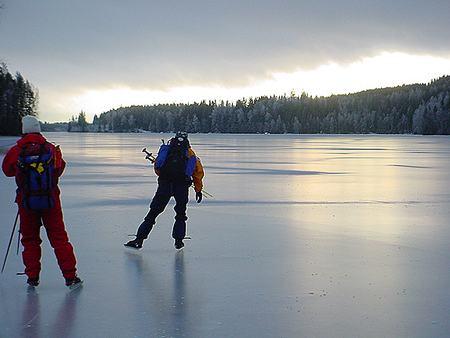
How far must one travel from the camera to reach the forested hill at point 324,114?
5531 inches

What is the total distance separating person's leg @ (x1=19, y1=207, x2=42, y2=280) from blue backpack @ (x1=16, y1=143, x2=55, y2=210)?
0.18 metres

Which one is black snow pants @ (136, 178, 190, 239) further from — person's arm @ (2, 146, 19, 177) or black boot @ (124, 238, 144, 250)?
person's arm @ (2, 146, 19, 177)

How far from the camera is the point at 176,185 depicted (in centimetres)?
659

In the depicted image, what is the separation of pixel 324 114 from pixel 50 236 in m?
164

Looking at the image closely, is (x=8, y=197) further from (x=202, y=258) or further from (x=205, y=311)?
(x=205, y=311)

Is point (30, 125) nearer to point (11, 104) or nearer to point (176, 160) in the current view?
point (176, 160)

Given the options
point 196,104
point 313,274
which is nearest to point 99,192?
point 313,274

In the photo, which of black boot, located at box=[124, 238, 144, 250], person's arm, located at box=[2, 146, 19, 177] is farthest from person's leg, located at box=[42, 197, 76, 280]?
black boot, located at box=[124, 238, 144, 250]

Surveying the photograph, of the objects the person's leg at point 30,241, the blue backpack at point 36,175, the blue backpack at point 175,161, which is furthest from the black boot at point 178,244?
the blue backpack at point 36,175

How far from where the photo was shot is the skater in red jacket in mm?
4762

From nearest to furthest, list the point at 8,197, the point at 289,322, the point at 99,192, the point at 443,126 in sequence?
the point at 289,322 < the point at 8,197 < the point at 99,192 < the point at 443,126

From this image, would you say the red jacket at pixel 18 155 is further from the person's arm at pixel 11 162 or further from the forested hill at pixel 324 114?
the forested hill at pixel 324 114

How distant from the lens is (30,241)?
5.04 meters

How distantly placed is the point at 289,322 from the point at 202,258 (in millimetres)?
2133
